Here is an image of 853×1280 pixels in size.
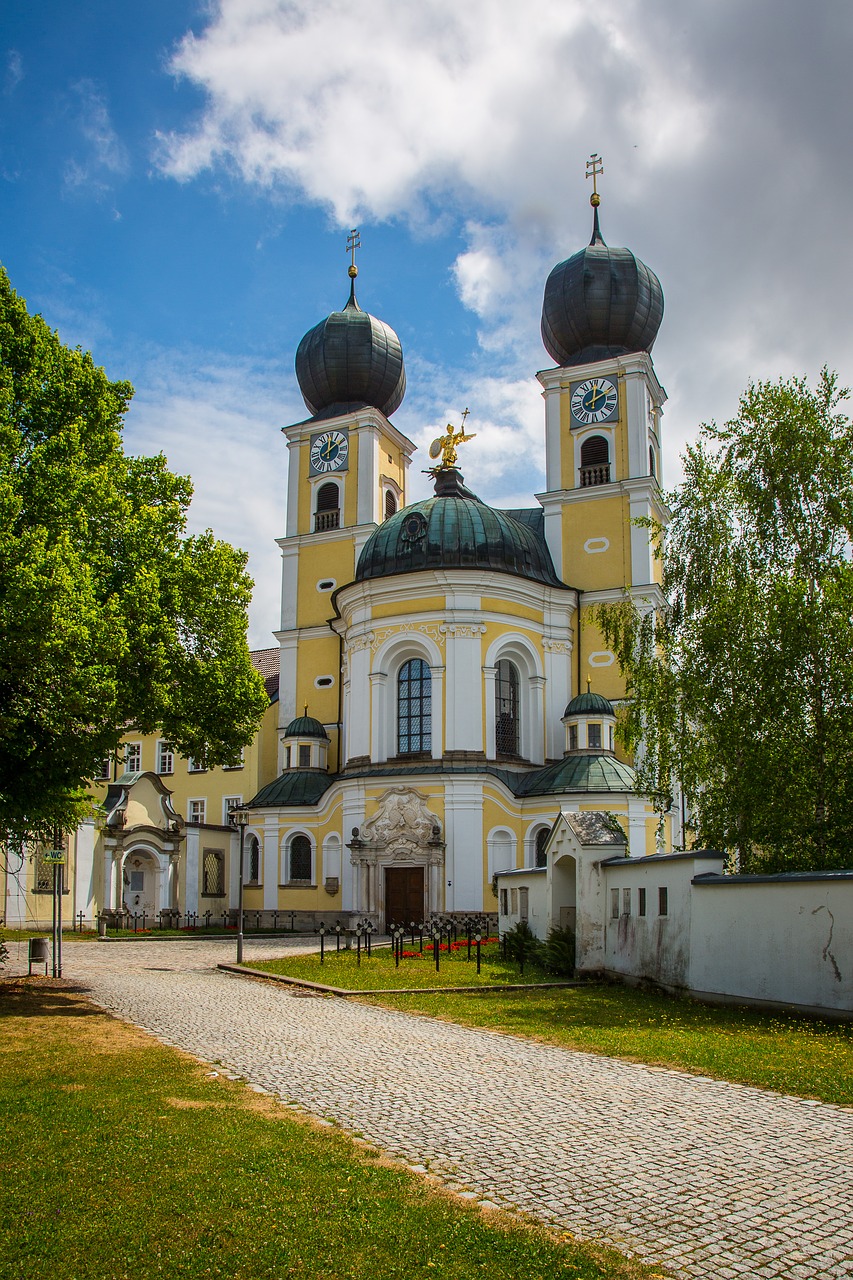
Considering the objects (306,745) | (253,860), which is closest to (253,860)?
(253,860)

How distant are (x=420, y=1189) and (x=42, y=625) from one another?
31.8 feet

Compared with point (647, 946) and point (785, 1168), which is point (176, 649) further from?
point (785, 1168)

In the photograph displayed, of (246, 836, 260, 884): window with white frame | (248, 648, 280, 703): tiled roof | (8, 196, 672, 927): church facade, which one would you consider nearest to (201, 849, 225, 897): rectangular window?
(8, 196, 672, 927): church facade

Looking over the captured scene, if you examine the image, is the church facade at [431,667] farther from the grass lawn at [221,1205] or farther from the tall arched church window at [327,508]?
the grass lawn at [221,1205]

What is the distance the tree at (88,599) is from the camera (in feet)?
47.7

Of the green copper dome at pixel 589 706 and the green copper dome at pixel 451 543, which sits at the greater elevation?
the green copper dome at pixel 451 543

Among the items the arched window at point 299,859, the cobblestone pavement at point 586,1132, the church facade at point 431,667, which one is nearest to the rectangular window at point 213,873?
the church facade at point 431,667

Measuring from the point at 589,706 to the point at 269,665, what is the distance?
22379 mm

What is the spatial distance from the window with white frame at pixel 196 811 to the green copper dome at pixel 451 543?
16023 mm

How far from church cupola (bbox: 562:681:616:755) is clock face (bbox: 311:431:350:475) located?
54.5 ft

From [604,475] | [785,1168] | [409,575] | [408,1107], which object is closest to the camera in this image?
[785,1168]

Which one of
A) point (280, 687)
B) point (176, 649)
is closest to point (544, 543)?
point (280, 687)

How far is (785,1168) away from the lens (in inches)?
263

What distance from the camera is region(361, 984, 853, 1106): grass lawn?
9.76 m
